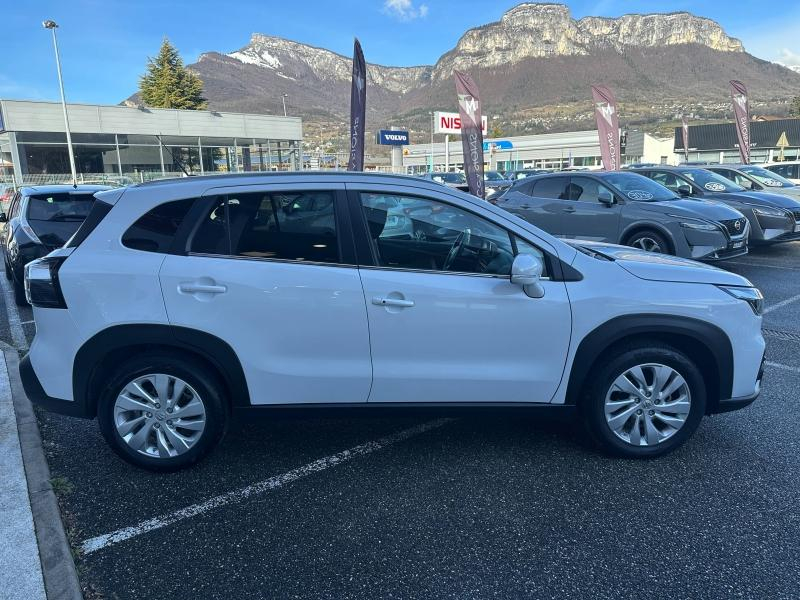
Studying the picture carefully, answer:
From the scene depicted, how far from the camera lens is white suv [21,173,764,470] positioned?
3061 millimetres

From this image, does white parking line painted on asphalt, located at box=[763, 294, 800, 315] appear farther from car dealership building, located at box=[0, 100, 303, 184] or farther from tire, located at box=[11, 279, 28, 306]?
car dealership building, located at box=[0, 100, 303, 184]

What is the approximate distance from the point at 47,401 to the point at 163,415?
2.26 ft

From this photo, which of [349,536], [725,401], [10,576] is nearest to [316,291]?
[349,536]

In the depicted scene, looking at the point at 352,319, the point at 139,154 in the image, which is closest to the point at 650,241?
the point at 352,319

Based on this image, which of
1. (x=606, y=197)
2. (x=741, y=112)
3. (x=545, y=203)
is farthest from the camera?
(x=741, y=112)

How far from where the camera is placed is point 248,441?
12.4ft

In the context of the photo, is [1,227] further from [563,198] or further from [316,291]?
[316,291]

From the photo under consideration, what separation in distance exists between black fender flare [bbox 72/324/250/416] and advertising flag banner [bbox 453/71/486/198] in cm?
1053

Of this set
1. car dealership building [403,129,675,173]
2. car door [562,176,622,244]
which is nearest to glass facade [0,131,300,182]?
car dealership building [403,129,675,173]

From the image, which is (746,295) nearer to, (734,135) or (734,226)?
(734,226)

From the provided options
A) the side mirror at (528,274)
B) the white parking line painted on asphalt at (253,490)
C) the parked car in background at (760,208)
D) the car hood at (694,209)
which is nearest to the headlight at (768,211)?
the parked car in background at (760,208)

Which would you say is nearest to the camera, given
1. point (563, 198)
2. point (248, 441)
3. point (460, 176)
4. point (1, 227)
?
point (248, 441)

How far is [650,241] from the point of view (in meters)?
8.56

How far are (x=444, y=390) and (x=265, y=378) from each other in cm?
101
